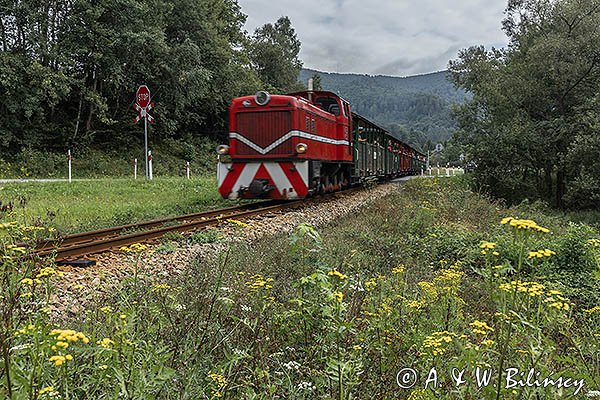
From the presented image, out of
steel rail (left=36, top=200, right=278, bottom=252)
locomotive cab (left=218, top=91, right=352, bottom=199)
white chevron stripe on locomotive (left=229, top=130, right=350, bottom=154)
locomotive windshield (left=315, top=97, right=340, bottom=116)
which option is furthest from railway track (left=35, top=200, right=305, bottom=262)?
locomotive windshield (left=315, top=97, right=340, bottom=116)

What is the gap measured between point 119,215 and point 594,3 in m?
22.0

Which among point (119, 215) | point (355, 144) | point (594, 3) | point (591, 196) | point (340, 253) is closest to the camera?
point (340, 253)

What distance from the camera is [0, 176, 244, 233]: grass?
9305mm

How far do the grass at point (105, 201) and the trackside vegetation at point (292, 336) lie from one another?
5.00 m

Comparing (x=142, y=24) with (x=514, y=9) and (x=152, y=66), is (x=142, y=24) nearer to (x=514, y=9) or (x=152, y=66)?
(x=152, y=66)

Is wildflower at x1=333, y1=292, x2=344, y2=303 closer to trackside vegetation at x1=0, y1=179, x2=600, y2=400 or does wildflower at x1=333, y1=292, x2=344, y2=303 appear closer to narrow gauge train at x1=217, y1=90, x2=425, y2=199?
trackside vegetation at x1=0, y1=179, x2=600, y2=400

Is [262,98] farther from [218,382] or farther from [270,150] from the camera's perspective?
[218,382]

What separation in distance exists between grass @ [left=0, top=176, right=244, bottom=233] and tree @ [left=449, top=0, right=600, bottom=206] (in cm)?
1431

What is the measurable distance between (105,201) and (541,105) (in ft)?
67.9

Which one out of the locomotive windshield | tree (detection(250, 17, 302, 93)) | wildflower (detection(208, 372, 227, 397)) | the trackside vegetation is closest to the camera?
the trackside vegetation

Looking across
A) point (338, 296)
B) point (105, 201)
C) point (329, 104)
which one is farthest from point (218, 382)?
point (329, 104)

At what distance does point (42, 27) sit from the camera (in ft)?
73.3

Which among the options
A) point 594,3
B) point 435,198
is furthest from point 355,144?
point 594,3

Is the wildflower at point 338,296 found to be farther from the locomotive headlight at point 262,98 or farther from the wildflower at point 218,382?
the locomotive headlight at point 262,98
